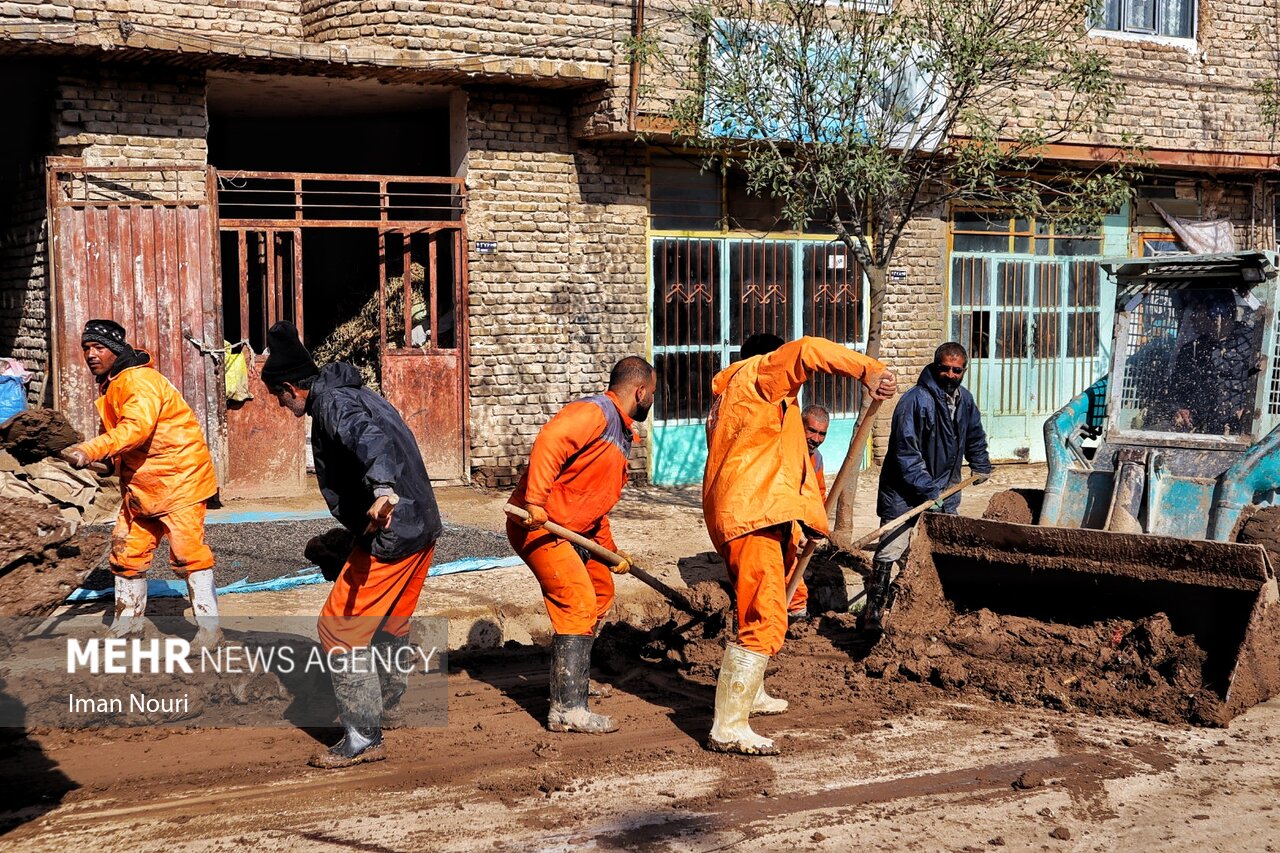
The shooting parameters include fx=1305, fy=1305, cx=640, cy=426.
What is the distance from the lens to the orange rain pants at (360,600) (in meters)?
5.38

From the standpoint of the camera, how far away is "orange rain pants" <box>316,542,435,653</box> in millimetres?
5383

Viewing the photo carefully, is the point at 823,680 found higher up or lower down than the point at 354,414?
lower down

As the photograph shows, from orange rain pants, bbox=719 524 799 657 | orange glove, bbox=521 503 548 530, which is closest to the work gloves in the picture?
orange glove, bbox=521 503 548 530

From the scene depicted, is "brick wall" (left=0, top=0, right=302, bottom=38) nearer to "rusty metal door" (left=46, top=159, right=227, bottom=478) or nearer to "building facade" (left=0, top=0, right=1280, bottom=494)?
"building facade" (left=0, top=0, right=1280, bottom=494)

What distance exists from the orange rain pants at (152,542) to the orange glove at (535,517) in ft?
6.66

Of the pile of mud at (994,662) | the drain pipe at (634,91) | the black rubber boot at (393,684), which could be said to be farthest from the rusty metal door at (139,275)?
the black rubber boot at (393,684)

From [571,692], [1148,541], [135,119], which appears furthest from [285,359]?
[135,119]

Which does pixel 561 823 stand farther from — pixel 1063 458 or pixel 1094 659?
pixel 1063 458

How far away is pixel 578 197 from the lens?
12.4 metres

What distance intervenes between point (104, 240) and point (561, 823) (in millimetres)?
7548

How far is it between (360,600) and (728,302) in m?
8.27

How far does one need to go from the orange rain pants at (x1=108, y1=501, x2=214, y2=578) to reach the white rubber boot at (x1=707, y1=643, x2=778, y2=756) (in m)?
2.85

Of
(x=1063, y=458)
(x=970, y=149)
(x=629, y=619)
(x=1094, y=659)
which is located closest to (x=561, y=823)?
(x=1094, y=659)

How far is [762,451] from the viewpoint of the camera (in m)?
5.72
